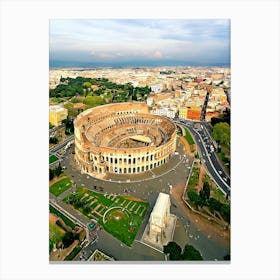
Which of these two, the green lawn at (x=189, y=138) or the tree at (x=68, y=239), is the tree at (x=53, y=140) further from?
the green lawn at (x=189, y=138)

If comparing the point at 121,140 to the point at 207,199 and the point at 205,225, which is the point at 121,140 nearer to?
the point at 207,199

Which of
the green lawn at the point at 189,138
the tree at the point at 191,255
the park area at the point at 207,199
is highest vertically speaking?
the green lawn at the point at 189,138

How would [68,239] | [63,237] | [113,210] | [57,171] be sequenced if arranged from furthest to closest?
[57,171], [113,210], [63,237], [68,239]

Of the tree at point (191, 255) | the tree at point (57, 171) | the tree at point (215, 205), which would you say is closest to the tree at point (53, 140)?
the tree at point (57, 171)

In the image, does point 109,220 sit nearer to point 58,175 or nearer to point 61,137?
point 58,175

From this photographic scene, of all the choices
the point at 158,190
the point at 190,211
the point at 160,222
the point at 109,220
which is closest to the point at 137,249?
the point at 160,222

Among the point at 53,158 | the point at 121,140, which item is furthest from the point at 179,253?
the point at 121,140
